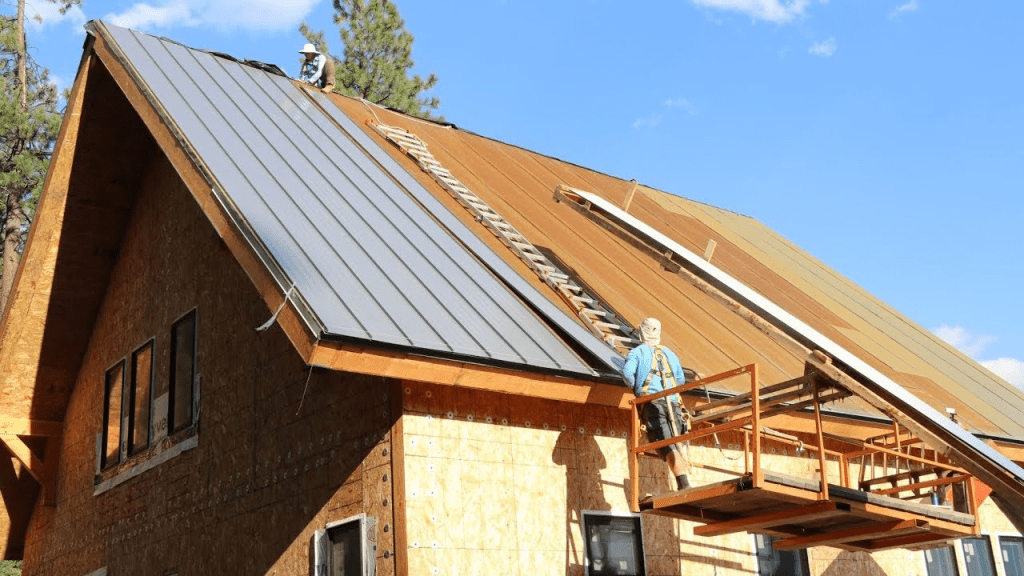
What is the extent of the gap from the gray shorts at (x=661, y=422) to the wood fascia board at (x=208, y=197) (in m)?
2.89

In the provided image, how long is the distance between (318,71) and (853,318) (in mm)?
8897

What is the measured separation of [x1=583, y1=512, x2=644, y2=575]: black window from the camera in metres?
9.34

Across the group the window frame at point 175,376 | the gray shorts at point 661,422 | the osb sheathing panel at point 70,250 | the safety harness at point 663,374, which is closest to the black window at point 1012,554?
the safety harness at point 663,374

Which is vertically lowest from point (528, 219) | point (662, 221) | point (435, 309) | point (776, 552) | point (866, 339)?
point (776, 552)

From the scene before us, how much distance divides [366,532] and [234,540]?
2586mm

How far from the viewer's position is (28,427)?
15.8 m

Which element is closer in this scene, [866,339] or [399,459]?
[399,459]

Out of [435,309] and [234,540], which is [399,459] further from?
[234,540]

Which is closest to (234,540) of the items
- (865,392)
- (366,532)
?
Result: (366,532)

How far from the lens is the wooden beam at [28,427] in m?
15.5

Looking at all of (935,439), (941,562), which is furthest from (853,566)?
(935,439)

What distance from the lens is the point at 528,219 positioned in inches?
533

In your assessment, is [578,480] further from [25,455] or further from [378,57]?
[378,57]

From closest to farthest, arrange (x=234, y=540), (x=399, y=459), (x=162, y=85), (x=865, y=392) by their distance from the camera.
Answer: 1. (x=865, y=392)
2. (x=399, y=459)
3. (x=234, y=540)
4. (x=162, y=85)
